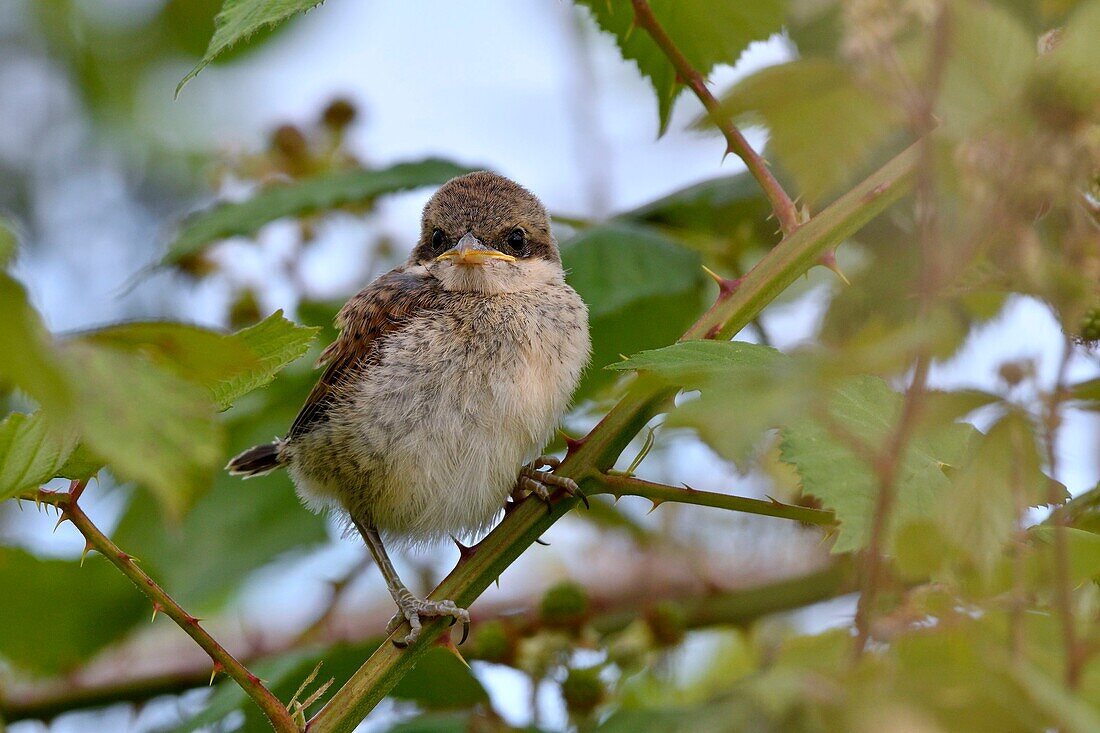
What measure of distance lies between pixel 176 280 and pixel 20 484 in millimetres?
2904

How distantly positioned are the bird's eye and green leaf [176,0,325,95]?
72.3 inches

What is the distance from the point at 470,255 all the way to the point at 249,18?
1555 mm

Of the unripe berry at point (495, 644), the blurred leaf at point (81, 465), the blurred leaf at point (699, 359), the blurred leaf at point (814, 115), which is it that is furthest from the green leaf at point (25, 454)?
the unripe berry at point (495, 644)

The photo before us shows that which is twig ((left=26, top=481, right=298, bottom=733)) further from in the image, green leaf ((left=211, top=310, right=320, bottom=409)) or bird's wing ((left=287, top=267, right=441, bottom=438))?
bird's wing ((left=287, top=267, right=441, bottom=438))

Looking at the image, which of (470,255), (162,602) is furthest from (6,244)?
(470,255)

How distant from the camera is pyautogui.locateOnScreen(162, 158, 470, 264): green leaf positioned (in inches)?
133

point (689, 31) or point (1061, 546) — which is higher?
point (689, 31)

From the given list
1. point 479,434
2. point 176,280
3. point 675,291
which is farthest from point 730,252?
point 176,280

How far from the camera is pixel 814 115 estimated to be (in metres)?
1.21

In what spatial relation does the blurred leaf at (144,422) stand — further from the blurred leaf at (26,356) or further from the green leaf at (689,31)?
the green leaf at (689,31)

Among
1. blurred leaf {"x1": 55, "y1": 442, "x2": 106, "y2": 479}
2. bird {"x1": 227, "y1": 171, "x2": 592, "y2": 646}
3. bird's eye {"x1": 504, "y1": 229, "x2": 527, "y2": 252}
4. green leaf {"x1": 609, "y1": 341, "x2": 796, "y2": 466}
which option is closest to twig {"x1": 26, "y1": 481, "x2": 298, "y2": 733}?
blurred leaf {"x1": 55, "y1": 442, "x2": 106, "y2": 479}

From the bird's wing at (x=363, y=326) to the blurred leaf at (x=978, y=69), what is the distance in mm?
2228

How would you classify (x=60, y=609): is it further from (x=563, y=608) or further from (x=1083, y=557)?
(x=1083, y=557)

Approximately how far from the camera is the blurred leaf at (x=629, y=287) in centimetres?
317
